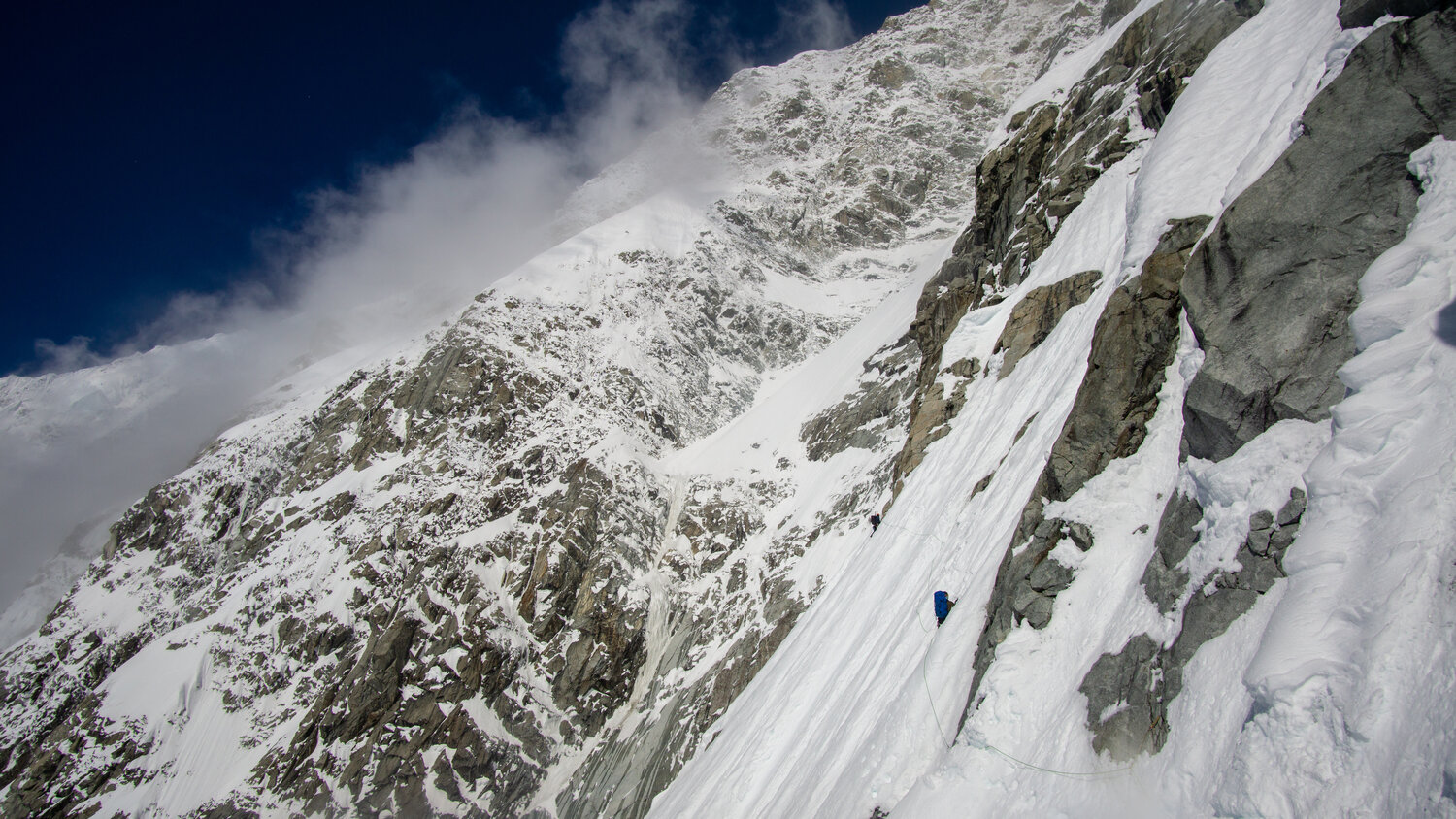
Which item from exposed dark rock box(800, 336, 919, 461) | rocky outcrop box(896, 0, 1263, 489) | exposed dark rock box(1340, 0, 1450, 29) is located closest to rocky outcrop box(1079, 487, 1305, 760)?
exposed dark rock box(1340, 0, 1450, 29)

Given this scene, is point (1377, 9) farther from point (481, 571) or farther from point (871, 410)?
point (481, 571)

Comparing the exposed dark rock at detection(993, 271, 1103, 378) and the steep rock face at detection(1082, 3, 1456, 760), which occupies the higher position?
the steep rock face at detection(1082, 3, 1456, 760)

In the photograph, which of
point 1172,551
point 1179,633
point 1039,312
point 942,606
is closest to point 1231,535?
point 1172,551

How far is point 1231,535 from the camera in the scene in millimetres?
6125

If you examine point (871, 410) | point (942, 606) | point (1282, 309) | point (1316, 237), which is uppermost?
point (1316, 237)

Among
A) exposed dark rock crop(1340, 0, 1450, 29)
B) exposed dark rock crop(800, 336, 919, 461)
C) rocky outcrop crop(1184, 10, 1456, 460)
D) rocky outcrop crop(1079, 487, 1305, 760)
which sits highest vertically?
exposed dark rock crop(1340, 0, 1450, 29)

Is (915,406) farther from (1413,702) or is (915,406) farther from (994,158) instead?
(1413,702)

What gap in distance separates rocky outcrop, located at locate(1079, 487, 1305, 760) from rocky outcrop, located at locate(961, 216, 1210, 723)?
1.40m

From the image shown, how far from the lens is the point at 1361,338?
588 centimetres

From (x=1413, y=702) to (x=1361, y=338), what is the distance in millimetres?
3379

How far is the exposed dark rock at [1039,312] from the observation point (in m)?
17.1

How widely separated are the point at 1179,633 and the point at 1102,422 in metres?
3.68

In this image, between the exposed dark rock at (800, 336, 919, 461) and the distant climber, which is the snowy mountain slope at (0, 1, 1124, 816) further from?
the distant climber

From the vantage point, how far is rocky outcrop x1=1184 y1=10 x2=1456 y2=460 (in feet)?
20.6
